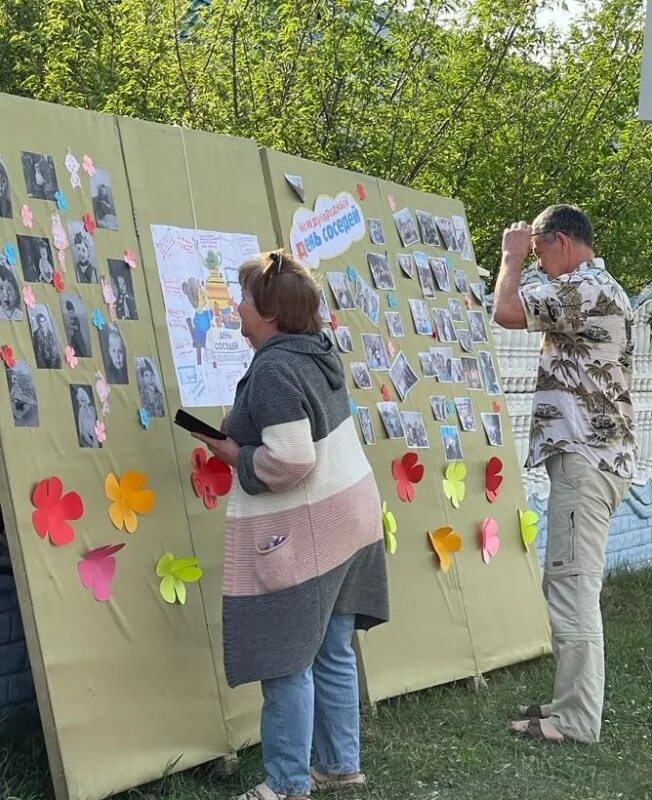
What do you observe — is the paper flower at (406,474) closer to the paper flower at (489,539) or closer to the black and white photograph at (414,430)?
the black and white photograph at (414,430)

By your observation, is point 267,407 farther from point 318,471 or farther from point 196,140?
point 196,140

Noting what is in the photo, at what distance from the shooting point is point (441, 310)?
20.1ft

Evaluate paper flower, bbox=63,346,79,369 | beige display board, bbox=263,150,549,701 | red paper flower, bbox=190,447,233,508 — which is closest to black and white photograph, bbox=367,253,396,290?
beige display board, bbox=263,150,549,701

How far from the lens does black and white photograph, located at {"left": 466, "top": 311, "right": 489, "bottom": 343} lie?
6.37 m

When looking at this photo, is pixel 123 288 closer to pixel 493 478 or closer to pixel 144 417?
pixel 144 417

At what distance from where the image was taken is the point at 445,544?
5.68 metres

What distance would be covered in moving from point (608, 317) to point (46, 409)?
2.33 meters

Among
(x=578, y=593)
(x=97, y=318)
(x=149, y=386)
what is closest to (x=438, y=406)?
(x=578, y=593)

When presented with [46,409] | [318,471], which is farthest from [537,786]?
[46,409]

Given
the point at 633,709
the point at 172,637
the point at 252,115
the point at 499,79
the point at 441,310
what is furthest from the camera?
the point at 499,79

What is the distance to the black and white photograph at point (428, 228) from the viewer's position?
615cm

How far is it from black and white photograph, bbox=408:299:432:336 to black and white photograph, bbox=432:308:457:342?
0.08 metres

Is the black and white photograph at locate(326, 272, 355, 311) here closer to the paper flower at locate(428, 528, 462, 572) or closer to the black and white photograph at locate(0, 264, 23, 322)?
the paper flower at locate(428, 528, 462, 572)

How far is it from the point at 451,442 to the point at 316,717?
205 centimetres
